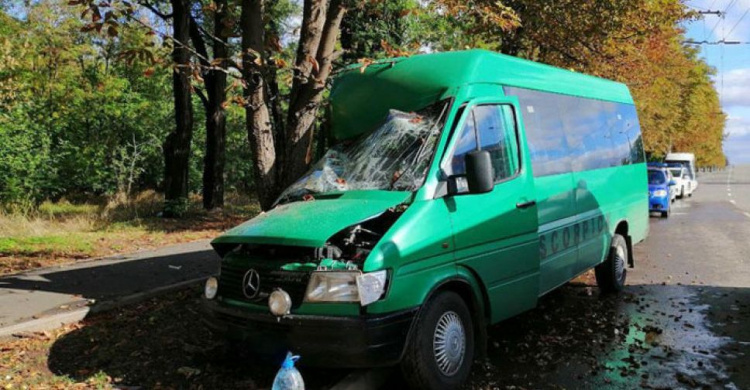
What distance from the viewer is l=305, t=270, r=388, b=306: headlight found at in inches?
152

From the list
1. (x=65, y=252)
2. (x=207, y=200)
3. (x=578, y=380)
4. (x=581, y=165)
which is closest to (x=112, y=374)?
(x=578, y=380)

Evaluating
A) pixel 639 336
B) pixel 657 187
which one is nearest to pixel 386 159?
pixel 639 336

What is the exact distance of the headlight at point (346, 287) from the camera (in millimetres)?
3855

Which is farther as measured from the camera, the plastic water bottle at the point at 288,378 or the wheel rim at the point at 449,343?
the wheel rim at the point at 449,343

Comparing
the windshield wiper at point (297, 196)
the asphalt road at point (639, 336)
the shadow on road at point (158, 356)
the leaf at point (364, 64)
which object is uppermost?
the leaf at point (364, 64)

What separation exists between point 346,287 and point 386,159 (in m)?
1.41

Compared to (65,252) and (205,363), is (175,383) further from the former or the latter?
(65,252)

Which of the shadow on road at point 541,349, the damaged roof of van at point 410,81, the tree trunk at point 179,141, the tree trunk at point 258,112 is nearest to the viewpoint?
the shadow on road at point 541,349

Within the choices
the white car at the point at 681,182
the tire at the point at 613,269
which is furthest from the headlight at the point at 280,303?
the white car at the point at 681,182

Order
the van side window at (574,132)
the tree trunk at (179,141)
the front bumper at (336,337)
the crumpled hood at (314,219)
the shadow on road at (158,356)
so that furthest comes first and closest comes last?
the tree trunk at (179,141), the van side window at (574,132), the shadow on road at (158,356), the crumpled hood at (314,219), the front bumper at (336,337)

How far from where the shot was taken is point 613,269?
314 inches

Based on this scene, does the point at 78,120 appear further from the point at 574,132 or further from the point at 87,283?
the point at 574,132

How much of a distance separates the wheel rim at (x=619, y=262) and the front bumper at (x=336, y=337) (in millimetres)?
5011

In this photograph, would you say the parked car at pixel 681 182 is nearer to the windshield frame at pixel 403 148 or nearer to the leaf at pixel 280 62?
the leaf at pixel 280 62
